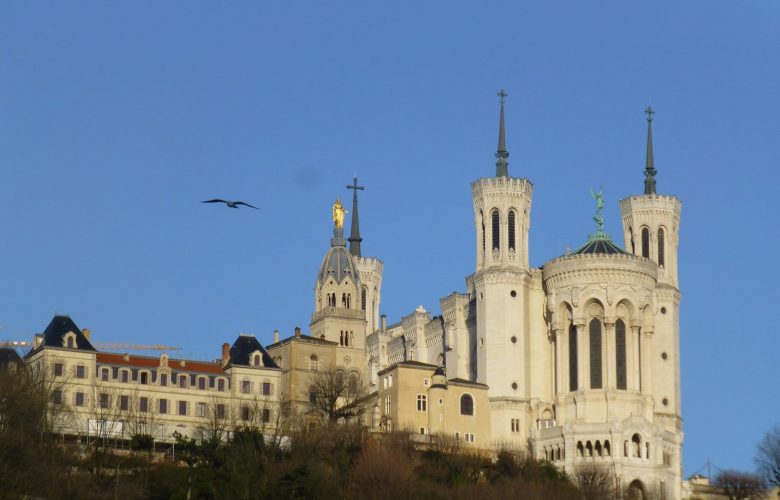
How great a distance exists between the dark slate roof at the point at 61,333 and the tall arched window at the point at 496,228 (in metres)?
30.6

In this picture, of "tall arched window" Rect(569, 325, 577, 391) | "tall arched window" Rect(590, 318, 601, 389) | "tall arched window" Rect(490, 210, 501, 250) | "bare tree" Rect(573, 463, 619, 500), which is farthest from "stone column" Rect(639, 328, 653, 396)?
"tall arched window" Rect(490, 210, 501, 250)

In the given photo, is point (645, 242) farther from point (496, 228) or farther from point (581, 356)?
point (581, 356)

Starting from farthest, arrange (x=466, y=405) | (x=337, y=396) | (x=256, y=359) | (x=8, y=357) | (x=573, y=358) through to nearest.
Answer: (x=573, y=358) < (x=466, y=405) < (x=256, y=359) < (x=337, y=396) < (x=8, y=357)

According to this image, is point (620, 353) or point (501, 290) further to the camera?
point (501, 290)

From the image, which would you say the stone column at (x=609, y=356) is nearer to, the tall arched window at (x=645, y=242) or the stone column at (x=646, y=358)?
the stone column at (x=646, y=358)

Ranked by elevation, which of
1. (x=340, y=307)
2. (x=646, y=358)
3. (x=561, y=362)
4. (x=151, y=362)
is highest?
(x=340, y=307)

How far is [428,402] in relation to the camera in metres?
127

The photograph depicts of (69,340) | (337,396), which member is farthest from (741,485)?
(69,340)

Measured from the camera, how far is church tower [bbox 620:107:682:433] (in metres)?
136

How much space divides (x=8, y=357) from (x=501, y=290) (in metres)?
33.5

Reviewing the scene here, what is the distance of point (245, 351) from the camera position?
124312 mm

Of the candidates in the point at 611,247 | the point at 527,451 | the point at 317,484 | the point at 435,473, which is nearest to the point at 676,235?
the point at 611,247

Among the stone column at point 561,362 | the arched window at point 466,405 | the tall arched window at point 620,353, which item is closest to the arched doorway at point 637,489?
the tall arched window at point 620,353

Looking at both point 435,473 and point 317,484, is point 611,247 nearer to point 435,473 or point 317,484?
point 435,473
